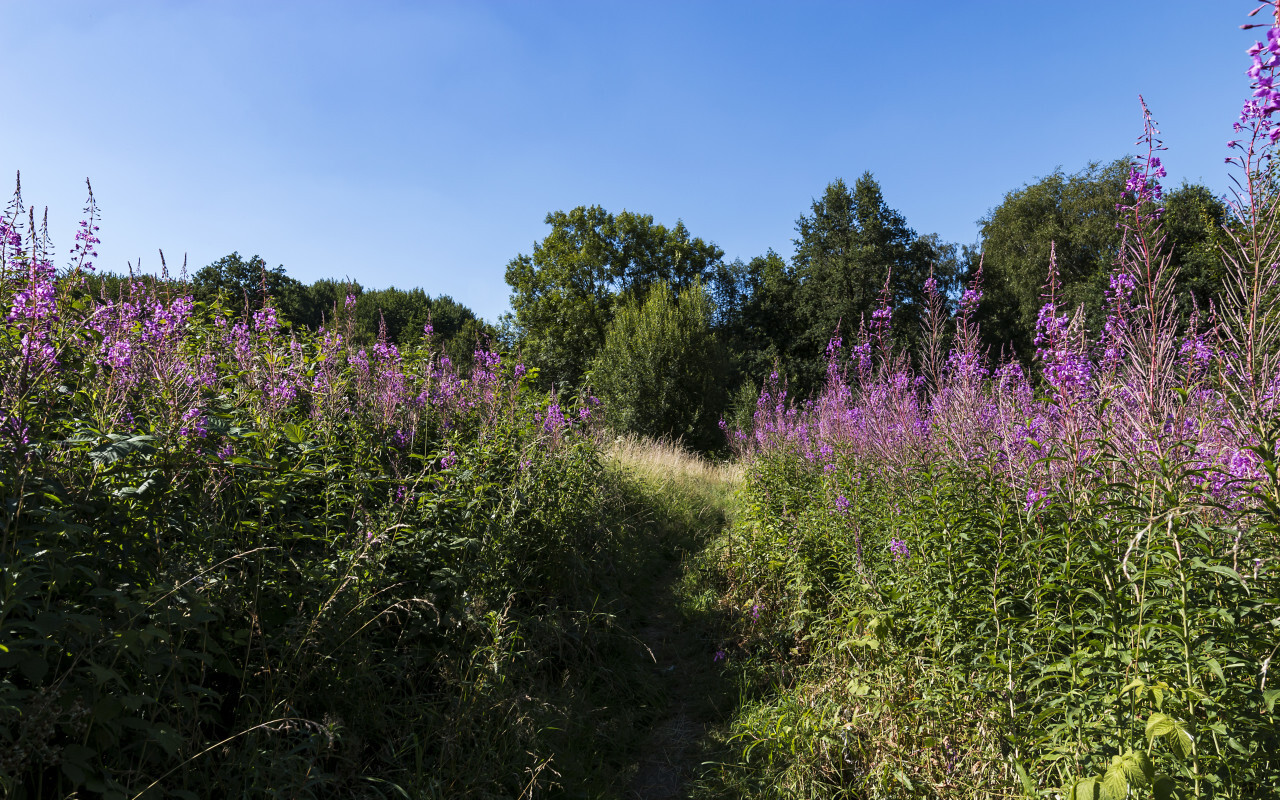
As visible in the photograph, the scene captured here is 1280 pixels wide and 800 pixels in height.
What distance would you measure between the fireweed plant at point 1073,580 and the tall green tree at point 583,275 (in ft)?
88.3

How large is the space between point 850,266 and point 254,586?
86.7 feet

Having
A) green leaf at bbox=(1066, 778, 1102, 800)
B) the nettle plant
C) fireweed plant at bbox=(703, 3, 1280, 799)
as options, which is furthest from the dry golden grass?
green leaf at bbox=(1066, 778, 1102, 800)

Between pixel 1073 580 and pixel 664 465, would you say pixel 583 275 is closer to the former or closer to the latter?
pixel 664 465

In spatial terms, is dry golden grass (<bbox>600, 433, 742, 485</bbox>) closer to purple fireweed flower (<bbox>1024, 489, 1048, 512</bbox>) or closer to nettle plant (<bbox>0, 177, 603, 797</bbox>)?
nettle plant (<bbox>0, 177, 603, 797</bbox>)

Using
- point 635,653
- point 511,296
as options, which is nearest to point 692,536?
point 635,653

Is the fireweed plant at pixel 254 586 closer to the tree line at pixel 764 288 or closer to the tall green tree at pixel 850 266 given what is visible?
the tree line at pixel 764 288

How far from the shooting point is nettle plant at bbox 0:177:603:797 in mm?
2043

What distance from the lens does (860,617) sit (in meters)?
4.05

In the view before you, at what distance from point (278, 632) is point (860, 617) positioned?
3.26 m

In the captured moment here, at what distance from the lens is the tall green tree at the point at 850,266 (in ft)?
85.0

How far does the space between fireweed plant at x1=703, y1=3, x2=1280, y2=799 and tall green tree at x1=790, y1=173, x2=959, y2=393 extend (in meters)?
22.0

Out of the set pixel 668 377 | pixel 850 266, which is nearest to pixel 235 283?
pixel 668 377

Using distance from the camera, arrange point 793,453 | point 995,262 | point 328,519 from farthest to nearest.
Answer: point 995,262 < point 793,453 < point 328,519

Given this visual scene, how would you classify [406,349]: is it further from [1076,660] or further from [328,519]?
[1076,660]
